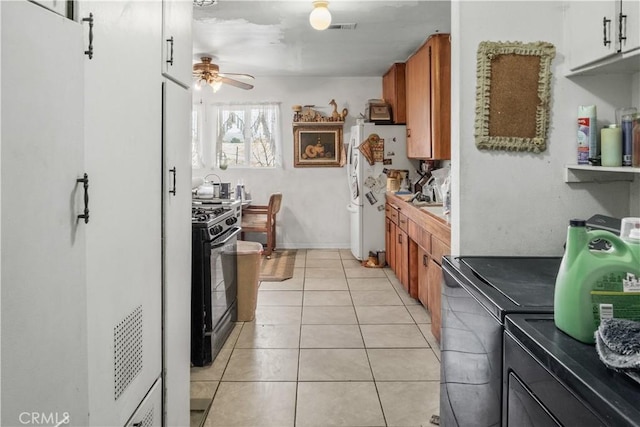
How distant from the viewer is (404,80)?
18.9 ft

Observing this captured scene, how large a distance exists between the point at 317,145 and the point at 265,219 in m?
1.31

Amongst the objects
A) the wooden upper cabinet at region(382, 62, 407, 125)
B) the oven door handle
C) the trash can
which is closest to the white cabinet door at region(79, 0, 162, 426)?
the oven door handle

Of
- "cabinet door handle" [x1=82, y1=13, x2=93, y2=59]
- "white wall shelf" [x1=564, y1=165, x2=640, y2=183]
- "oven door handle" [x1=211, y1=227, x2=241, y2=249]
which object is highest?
"cabinet door handle" [x1=82, y1=13, x2=93, y2=59]

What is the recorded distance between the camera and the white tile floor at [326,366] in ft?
7.88

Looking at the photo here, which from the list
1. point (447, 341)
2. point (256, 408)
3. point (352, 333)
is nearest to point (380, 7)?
point (352, 333)

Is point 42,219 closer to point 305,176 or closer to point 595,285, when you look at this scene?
point 595,285

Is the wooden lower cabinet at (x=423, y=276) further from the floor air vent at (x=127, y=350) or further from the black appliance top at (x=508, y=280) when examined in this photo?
the floor air vent at (x=127, y=350)

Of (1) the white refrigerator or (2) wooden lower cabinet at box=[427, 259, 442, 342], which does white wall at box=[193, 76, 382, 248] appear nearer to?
(1) the white refrigerator

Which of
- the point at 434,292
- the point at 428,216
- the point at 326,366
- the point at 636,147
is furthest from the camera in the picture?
the point at 428,216

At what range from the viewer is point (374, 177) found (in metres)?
5.65

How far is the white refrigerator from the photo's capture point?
220 inches

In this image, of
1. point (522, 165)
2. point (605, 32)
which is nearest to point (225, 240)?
point (522, 165)

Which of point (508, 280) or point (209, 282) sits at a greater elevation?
point (508, 280)

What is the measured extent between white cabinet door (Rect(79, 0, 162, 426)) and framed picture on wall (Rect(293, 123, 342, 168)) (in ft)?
16.3
